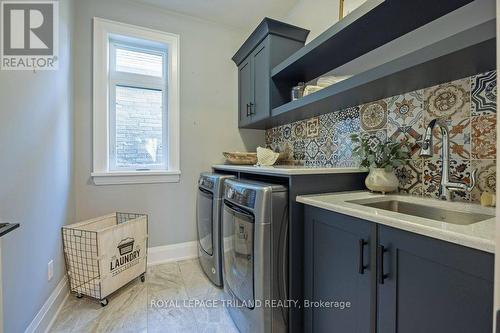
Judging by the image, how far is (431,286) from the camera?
0.73 metres

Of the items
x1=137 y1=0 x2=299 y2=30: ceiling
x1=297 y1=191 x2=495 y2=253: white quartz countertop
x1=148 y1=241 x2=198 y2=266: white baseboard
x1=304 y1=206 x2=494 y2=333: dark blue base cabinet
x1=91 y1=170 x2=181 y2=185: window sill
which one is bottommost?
x1=148 y1=241 x2=198 y2=266: white baseboard

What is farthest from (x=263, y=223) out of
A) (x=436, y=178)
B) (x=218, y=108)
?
(x=218, y=108)

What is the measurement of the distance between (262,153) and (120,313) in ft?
5.39

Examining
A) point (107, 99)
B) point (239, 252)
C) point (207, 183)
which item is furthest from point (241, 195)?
point (107, 99)

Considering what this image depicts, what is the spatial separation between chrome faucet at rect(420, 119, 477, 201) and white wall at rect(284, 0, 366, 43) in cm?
106

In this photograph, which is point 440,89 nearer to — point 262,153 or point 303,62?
point 303,62

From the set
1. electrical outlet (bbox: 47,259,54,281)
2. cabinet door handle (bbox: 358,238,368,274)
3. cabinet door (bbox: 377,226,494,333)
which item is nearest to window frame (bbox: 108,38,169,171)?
electrical outlet (bbox: 47,259,54,281)

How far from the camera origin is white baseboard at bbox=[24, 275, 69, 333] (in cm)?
132

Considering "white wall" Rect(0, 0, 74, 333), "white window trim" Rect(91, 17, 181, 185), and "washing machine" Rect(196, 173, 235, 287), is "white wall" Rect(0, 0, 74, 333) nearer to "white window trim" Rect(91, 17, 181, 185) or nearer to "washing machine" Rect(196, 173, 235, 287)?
"white window trim" Rect(91, 17, 181, 185)

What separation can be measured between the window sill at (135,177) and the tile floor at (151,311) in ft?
3.01

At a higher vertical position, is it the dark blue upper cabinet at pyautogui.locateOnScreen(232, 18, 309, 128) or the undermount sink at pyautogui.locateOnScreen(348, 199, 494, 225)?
the dark blue upper cabinet at pyautogui.locateOnScreen(232, 18, 309, 128)

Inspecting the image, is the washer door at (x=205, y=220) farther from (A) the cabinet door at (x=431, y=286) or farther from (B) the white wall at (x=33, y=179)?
(A) the cabinet door at (x=431, y=286)

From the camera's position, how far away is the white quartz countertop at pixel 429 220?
0.64 metres

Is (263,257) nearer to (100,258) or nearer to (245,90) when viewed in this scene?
(100,258)
